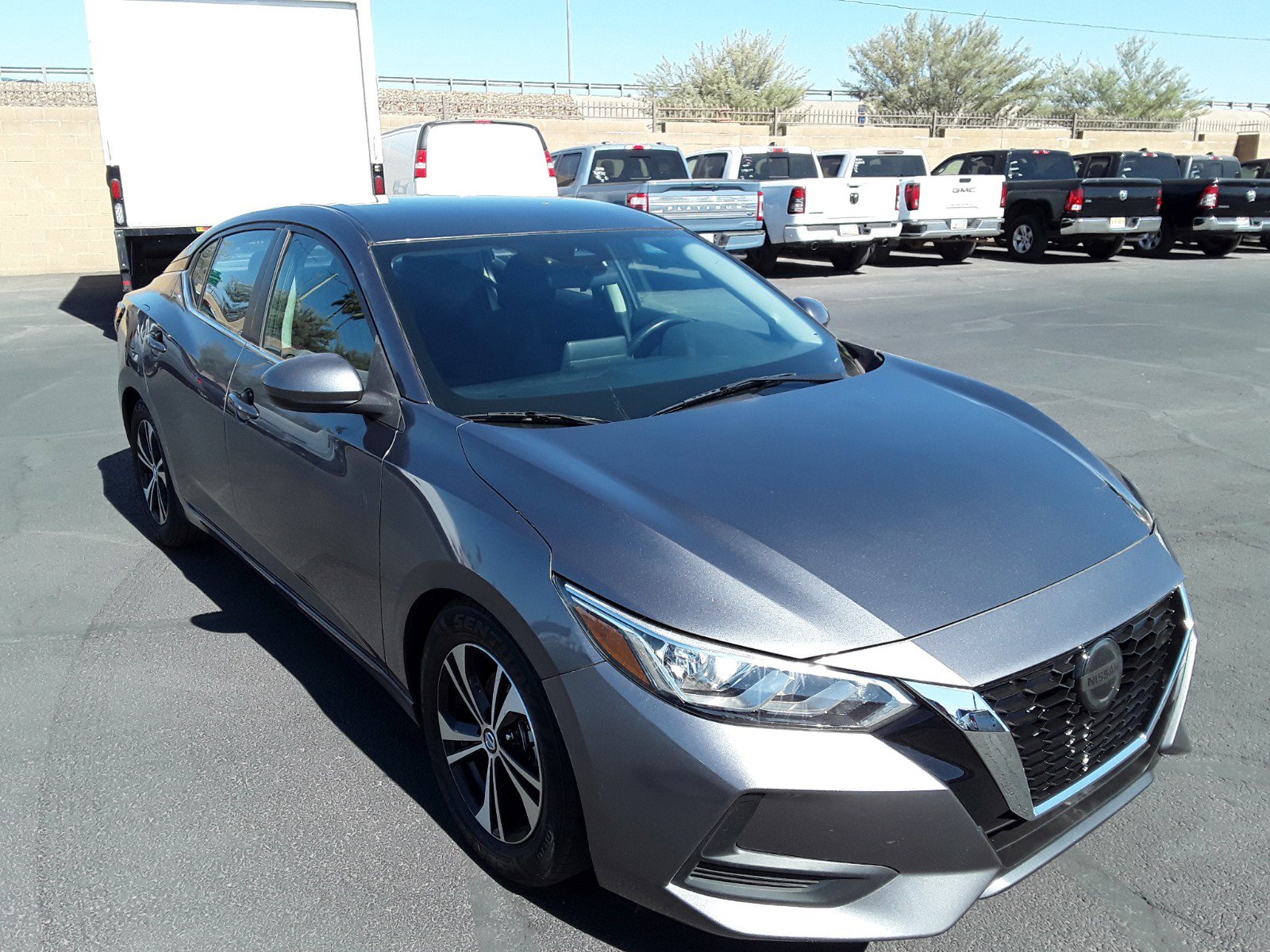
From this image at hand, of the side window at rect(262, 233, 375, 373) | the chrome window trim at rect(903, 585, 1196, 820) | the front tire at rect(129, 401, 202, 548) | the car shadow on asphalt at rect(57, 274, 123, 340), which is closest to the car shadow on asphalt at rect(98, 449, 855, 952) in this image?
the front tire at rect(129, 401, 202, 548)

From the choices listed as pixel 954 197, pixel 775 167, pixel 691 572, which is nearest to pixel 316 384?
pixel 691 572

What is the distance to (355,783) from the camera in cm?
318

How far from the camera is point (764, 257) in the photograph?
1734 cm

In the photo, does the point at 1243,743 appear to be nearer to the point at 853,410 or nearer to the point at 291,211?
the point at 853,410

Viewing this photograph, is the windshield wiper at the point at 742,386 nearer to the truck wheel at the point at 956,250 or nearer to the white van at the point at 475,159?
the white van at the point at 475,159

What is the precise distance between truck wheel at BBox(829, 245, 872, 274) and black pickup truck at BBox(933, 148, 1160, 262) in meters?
2.72

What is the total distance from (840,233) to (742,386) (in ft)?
46.7

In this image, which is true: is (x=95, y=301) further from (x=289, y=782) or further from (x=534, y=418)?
(x=534, y=418)

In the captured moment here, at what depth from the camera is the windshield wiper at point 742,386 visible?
3148 mm

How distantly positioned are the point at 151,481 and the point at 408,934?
332 cm

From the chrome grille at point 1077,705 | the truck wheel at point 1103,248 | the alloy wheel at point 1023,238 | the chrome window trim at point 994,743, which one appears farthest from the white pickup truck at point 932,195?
the chrome window trim at point 994,743

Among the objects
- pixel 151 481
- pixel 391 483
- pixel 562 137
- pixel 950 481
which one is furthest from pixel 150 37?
pixel 562 137

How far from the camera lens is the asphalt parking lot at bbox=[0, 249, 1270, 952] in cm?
256

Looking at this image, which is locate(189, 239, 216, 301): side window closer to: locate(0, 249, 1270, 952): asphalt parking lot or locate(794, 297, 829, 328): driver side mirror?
locate(0, 249, 1270, 952): asphalt parking lot
